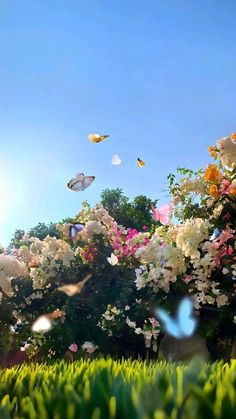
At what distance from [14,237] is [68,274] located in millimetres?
24077

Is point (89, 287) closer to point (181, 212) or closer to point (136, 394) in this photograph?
point (181, 212)

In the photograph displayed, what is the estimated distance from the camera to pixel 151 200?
1185 inches

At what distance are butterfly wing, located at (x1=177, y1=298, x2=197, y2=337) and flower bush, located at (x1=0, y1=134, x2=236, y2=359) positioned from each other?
0.12 m

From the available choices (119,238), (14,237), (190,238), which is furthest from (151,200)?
(190,238)

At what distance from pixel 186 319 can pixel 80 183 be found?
11.2 ft

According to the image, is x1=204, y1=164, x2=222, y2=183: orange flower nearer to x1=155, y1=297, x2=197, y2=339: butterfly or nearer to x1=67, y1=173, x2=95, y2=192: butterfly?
x1=155, y1=297, x2=197, y2=339: butterfly

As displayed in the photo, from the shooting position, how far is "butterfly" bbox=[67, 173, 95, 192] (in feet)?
32.9

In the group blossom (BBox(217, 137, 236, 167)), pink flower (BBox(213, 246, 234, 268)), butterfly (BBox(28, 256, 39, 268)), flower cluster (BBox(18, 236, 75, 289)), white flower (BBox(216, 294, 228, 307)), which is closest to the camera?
white flower (BBox(216, 294, 228, 307))

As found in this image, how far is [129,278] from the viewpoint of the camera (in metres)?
8.95

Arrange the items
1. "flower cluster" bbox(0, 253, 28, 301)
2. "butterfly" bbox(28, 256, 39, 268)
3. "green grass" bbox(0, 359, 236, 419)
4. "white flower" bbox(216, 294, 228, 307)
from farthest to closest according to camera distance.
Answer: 1. "butterfly" bbox(28, 256, 39, 268)
2. "flower cluster" bbox(0, 253, 28, 301)
3. "white flower" bbox(216, 294, 228, 307)
4. "green grass" bbox(0, 359, 236, 419)

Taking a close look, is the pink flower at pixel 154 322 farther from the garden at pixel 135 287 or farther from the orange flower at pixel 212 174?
the orange flower at pixel 212 174

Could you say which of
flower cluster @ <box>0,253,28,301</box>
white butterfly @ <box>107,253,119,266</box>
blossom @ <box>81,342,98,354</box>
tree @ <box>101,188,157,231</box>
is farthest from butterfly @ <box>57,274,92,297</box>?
tree @ <box>101,188,157,231</box>

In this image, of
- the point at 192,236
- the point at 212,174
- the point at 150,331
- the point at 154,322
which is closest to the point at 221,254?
the point at 192,236

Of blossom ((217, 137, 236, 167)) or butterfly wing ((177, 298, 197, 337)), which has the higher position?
blossom ((217, 137, 236, 167))
